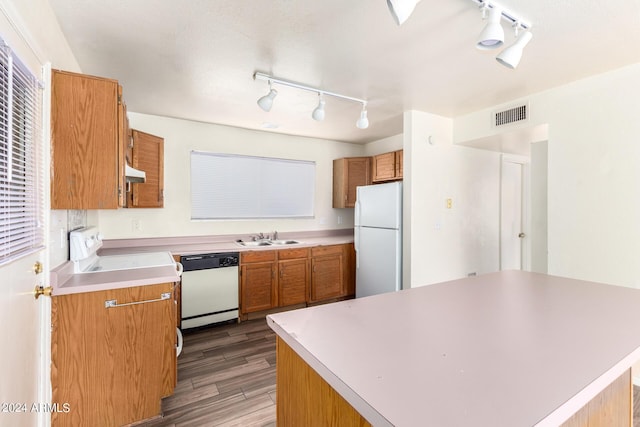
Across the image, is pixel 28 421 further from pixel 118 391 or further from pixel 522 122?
pixel 522 122

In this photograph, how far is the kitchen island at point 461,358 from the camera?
646 millimetres

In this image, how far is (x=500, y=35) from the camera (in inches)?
52.3

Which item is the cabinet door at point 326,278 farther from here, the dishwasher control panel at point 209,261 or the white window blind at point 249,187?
the dishwasher control panel at point 209,261

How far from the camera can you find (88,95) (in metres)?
1.65

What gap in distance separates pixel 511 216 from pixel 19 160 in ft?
16.2

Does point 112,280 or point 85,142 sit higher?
point 85,142

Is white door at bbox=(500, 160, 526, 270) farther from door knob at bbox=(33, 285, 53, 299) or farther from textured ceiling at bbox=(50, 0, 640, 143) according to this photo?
door knob at bbox=(33, 285, 53, 299)

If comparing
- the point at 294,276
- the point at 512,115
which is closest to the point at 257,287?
the point at 294,276

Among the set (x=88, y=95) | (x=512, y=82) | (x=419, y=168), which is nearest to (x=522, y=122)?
(x=512, y=82)

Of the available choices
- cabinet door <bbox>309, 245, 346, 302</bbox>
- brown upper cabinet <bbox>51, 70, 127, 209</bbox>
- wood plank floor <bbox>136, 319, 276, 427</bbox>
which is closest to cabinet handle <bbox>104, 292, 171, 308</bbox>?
brown upper cabinet <bbox>51, 70, 127, 209</bbox>

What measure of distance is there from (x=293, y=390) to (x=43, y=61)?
191 cm

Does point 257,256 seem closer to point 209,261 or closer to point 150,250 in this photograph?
point 209,261

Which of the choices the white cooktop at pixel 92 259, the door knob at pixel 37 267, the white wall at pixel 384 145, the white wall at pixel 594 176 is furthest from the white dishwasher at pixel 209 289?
the white wall at pixel 594 176

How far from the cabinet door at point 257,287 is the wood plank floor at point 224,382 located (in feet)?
1.06
